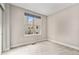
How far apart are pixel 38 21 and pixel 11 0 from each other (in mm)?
5740

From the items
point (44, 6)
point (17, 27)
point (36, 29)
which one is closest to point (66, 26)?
point (44, 6)

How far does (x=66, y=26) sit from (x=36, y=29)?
2598 mm

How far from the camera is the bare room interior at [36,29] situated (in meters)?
3.75

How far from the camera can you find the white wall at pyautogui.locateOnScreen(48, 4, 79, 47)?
4.13 m

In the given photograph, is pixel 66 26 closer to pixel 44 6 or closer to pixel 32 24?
pixel 44 6

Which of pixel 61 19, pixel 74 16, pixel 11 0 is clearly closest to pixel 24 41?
pixel 61 19

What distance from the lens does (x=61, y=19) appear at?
5.41 m

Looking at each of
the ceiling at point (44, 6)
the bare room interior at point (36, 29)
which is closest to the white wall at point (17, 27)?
the bare room interior at point (36, 29)

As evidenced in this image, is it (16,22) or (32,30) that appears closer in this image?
(16,22)

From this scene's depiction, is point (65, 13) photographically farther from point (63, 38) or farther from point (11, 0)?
point (11, 0)

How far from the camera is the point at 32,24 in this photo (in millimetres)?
6125

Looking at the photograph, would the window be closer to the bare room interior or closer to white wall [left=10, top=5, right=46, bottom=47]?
the bare room interior

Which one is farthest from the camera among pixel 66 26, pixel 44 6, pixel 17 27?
pixel 66 26
